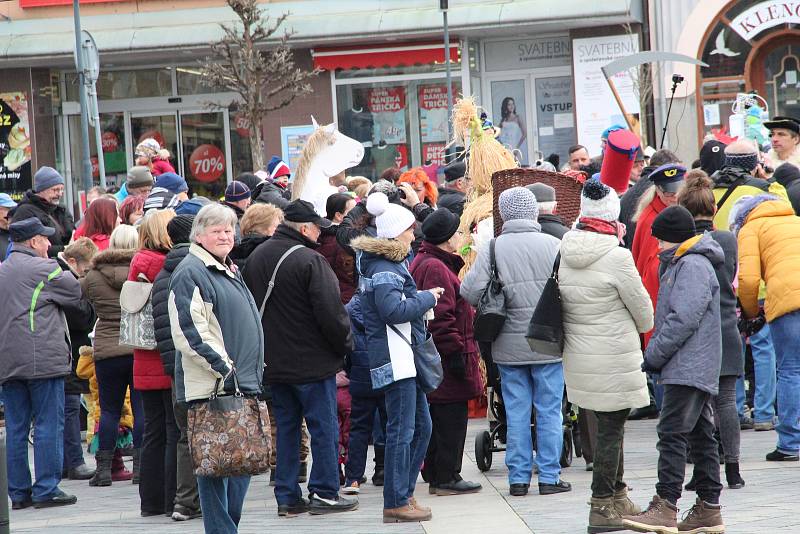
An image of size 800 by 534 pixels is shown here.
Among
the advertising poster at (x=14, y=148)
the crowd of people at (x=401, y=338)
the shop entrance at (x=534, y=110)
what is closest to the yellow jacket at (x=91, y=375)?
→ the crowd of people at (x=401, y=338)

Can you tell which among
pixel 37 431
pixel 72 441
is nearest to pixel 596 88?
pixel 72 441

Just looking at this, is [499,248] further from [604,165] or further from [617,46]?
[617,46]

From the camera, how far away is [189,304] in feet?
21.7

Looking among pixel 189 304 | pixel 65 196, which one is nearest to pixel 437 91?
pixel 65 196

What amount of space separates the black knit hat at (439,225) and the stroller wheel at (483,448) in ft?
5.24

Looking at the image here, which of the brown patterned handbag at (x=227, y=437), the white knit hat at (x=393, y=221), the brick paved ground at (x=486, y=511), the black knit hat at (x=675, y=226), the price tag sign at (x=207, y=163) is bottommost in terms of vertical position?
the brick paved ground at (x=486, y=511)

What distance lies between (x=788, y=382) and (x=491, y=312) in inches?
90.3

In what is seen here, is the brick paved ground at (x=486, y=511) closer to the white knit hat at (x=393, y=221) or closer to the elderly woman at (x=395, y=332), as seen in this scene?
the elderly woman at (x=395, y=332)

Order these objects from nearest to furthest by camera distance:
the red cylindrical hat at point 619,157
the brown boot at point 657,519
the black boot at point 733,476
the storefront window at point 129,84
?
the brown boot at point 657,519 → the black boot at point 733,476 → the red cylindrical hat at point 619,157 → the storefront window at point 129,84

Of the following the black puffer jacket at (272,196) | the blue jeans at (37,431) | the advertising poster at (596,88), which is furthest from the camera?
the advertising poster at (596,88)

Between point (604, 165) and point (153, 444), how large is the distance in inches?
176

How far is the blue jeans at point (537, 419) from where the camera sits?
844 centimetres

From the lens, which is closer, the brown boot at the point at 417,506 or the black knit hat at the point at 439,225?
the brown boot at the point at 417,506

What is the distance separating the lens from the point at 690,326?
6977mm
